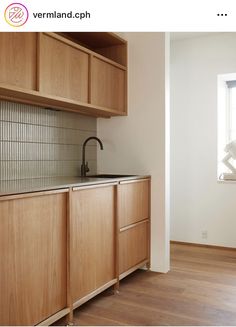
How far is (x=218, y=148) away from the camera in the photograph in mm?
3988

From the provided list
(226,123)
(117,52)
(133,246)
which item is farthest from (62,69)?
(226,123)

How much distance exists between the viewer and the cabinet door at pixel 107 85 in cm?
279

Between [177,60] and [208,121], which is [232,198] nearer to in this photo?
[208,121]

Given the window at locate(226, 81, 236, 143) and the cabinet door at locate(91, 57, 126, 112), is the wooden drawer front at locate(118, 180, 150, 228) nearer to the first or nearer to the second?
the cabinet door at locate(91, 57, 126, 112)

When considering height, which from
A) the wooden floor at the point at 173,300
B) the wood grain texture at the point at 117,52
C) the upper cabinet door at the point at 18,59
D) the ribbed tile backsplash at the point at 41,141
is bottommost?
the wooden floor at the point at 173,300

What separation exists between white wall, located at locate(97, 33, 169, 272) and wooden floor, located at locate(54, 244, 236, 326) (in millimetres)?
272

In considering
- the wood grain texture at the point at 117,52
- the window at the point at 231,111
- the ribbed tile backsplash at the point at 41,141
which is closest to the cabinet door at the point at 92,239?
the ribbed tile backsplash at the point at 41,141

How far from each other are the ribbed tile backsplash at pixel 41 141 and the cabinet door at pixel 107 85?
35cm

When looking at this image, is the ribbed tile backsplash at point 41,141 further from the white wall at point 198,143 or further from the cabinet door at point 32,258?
the white wall at point 198,143

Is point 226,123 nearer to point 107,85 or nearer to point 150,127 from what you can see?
point 150,127

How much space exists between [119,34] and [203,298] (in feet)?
8.01
